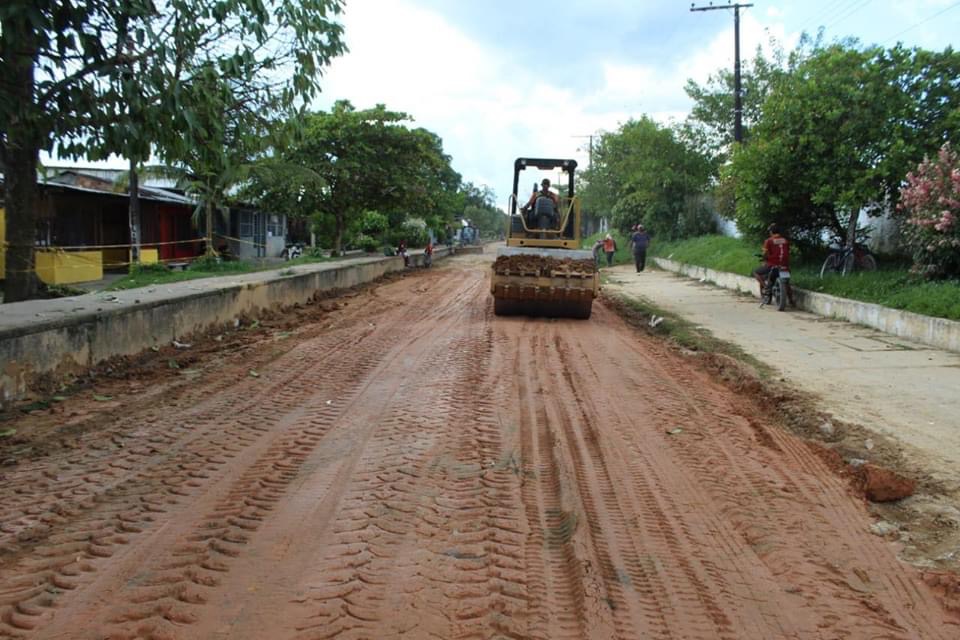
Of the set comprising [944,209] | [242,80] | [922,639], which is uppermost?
[242,80]

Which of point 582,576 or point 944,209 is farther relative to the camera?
point 944,209

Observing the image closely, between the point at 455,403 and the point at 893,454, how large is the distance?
335 cm

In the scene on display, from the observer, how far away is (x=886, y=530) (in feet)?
13.1

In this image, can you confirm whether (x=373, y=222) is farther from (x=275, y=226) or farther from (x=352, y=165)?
(x=352, y=165)

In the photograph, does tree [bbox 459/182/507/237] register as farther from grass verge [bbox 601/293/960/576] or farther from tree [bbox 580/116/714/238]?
grass verge [bbox 601/293/960/576]

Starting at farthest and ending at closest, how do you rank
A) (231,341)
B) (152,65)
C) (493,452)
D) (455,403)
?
(231,341), (455,403), (152,65), (493,452)

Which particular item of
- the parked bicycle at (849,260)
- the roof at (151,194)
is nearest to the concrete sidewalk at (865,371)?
the parked bicycle at (849,260)

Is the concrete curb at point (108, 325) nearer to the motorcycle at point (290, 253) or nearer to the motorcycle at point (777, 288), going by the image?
the motorcycle at point (777, 288)

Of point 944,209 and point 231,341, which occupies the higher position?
point 944,209

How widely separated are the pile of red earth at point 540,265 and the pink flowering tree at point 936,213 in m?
4.87

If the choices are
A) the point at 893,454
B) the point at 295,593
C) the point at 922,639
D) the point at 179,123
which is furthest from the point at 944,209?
the point at 295,593

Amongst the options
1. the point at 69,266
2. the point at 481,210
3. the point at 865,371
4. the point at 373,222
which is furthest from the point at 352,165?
the point at 481,210

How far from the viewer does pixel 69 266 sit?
1928 centimetres

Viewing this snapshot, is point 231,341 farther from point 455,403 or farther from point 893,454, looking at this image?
point 893,454
